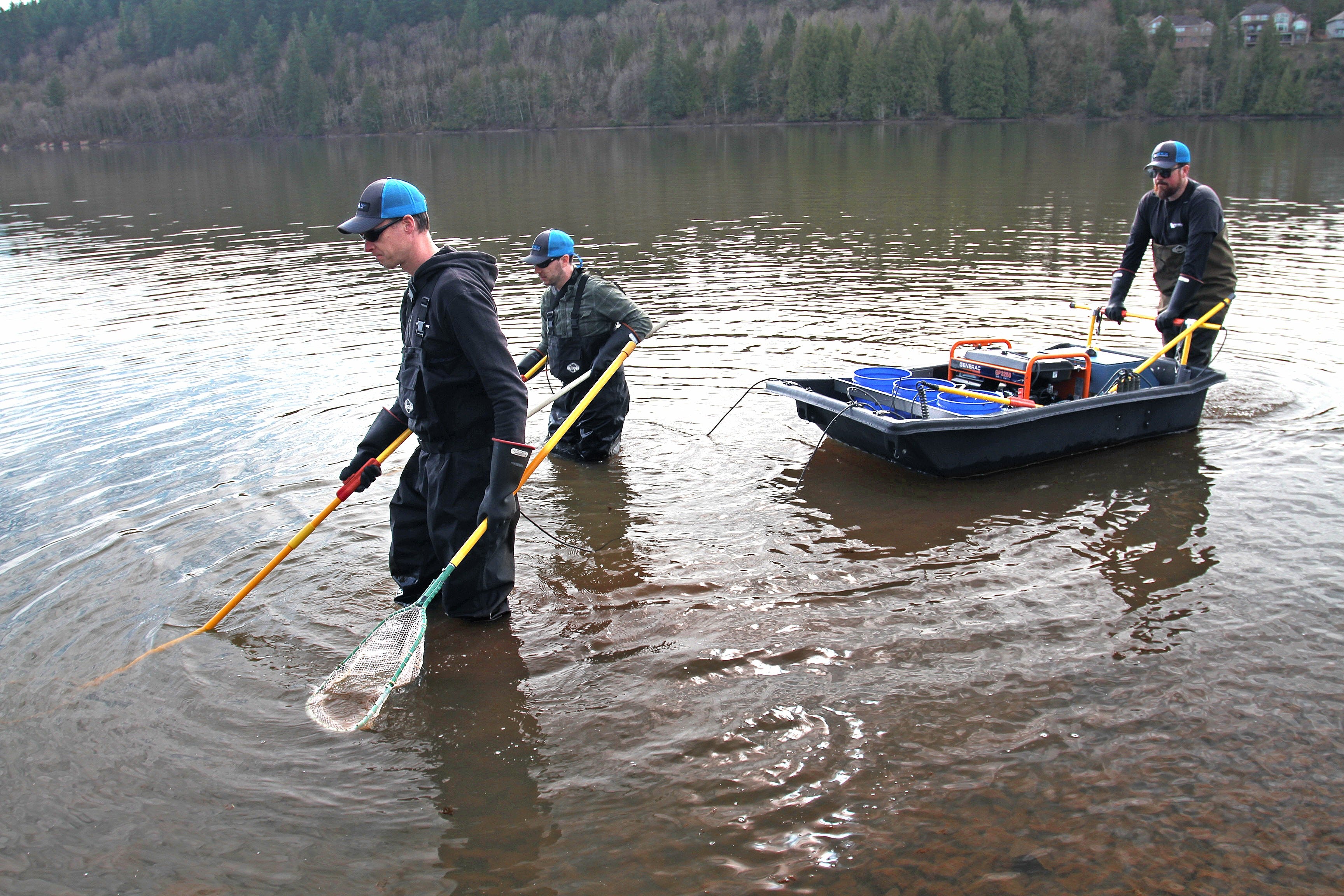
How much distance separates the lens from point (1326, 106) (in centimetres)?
7481

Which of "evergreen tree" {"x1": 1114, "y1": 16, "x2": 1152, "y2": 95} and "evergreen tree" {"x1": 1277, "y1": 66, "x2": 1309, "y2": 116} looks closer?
"evergreen tree" {"x1": 1277, "y1": 66, "x2": 1309, "y2": 116}

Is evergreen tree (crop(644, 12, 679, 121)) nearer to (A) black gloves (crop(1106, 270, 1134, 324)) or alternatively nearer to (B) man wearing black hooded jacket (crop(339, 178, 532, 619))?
(A) black gloves (crop(1106, 270, 1134, 324))

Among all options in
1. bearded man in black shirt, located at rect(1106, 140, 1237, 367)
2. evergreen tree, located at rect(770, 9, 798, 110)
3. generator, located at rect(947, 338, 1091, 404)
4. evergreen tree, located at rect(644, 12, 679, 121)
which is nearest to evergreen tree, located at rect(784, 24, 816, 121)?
evergreen tree, located at rect(770, 9, 798, 110)

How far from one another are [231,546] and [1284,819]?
6.05m

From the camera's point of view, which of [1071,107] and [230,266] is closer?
[230,266]

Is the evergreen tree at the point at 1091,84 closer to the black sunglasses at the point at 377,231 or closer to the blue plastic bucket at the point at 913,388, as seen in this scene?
the blue plastic bucket at the point at 913,388

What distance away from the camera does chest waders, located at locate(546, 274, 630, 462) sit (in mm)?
7348

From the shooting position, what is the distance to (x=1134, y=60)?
86875mm

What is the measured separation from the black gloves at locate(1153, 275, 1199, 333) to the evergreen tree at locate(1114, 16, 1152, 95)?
92820 millimetres

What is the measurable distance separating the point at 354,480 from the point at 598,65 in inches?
4901

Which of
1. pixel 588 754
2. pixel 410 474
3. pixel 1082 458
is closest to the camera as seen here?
pixel 588 754

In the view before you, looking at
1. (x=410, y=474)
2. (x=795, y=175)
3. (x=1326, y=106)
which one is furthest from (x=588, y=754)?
(x=1326, y=106)

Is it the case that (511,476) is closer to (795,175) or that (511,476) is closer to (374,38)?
(795,175)

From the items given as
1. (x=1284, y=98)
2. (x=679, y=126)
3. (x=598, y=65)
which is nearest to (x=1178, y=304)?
(x=1284, y=98)
